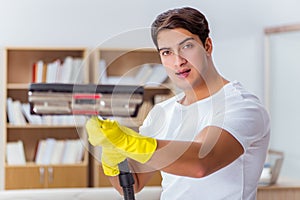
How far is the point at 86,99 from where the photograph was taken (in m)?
1.25

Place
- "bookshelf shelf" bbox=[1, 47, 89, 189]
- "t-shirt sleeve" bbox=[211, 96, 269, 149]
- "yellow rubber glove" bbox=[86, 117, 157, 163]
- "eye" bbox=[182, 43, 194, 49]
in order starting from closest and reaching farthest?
"yellow rubber glove" bbox=[86, 117, 157, 163]
"eye" bbox=[182, 43, 194, 49]
"t-shirt sleeve" bbox=[211, 96, 269, 149]
"bookshelf shelf" bbox=[1, 47, 89, 189]

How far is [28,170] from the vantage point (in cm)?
517

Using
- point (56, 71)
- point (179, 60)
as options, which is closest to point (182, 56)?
point (179, 60)

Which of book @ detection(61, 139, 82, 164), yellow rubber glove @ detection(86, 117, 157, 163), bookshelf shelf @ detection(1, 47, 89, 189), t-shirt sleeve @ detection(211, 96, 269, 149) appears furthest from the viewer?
book @ detection(61, 139, 82, 164)

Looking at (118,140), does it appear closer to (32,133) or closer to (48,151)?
(48,151)

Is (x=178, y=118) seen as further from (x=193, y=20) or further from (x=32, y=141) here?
(x=32, y=141)

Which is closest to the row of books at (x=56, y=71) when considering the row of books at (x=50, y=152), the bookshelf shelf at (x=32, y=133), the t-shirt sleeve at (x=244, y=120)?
the bookshelf shelf at (x=32, y=133)

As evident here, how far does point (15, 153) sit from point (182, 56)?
4.10 metres

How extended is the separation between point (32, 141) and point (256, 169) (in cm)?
391

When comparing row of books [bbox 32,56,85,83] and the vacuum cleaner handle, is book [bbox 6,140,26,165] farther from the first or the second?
the vacuum cleaner handle

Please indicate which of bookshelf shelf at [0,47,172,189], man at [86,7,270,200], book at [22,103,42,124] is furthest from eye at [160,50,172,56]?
book at [22,103,42,124]

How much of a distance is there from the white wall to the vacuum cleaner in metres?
3.79

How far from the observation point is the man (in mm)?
1253

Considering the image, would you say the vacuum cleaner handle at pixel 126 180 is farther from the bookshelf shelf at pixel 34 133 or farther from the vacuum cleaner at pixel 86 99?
the bookshelf shelf at pixel 34 133
